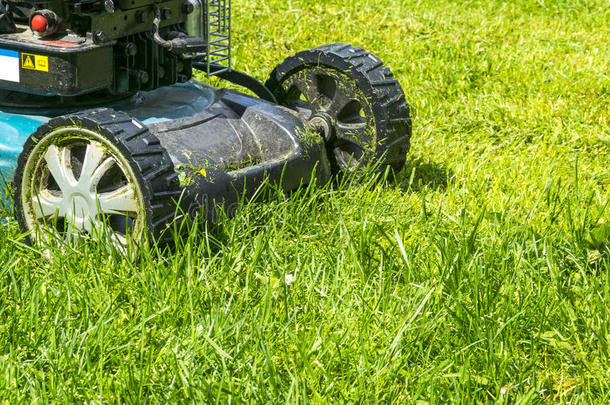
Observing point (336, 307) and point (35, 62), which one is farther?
point (35, 62)

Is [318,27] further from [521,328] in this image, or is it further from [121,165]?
[521,328]

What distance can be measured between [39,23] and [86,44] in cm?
15

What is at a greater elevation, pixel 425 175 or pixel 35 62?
pixel 35 62

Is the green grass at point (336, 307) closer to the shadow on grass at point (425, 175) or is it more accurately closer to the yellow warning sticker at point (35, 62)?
the shadow on grass at point (425, 175)

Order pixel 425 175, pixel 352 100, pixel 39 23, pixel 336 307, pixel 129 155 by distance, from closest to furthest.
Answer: pixel 336 307
pixel 129 155
pixel 39 23
pixel 352 100
pixel 425 175

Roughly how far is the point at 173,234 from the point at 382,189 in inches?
39.2

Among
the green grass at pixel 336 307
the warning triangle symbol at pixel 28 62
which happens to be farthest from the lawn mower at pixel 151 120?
the green grass at pixel 336 307

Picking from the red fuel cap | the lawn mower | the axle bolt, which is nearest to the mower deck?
the lawn mower

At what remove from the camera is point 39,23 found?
270 centimetres

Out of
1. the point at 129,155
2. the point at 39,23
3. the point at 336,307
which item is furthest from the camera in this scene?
the point at 39,23

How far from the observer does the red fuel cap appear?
2.69 metres

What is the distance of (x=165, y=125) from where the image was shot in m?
2.72

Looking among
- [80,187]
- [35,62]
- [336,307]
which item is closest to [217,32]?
[35,62]

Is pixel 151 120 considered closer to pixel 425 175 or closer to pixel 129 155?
pixel 129 155
